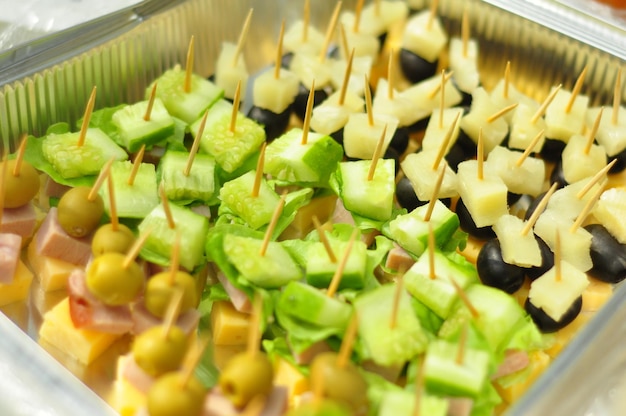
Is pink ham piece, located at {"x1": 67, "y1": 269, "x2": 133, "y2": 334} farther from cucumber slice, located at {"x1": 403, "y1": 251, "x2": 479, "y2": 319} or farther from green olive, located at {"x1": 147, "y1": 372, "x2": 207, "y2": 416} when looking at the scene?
cucumber slice, located at {"x1": 403, "y1": 251, "x2": 479, "y2": 319}

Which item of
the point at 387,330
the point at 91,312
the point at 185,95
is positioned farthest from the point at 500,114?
the point at 91,312

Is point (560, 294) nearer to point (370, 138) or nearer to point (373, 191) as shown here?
point (373, 191)

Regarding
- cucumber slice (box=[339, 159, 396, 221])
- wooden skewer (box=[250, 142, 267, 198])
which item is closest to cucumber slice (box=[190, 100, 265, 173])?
wooden skewer (box=[250, 142, 267, 198])

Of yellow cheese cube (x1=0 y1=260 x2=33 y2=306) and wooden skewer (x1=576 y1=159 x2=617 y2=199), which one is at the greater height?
wooden skewer (x1=576 y1=159 x2=617 y2=199)

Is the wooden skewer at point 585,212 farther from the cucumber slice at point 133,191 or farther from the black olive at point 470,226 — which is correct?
the cucumber slice at point 133,191

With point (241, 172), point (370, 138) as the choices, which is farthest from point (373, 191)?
point (241, 172)

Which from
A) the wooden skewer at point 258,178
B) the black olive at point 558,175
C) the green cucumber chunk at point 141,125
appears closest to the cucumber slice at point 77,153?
the green cucumber chunk at point 141,125
